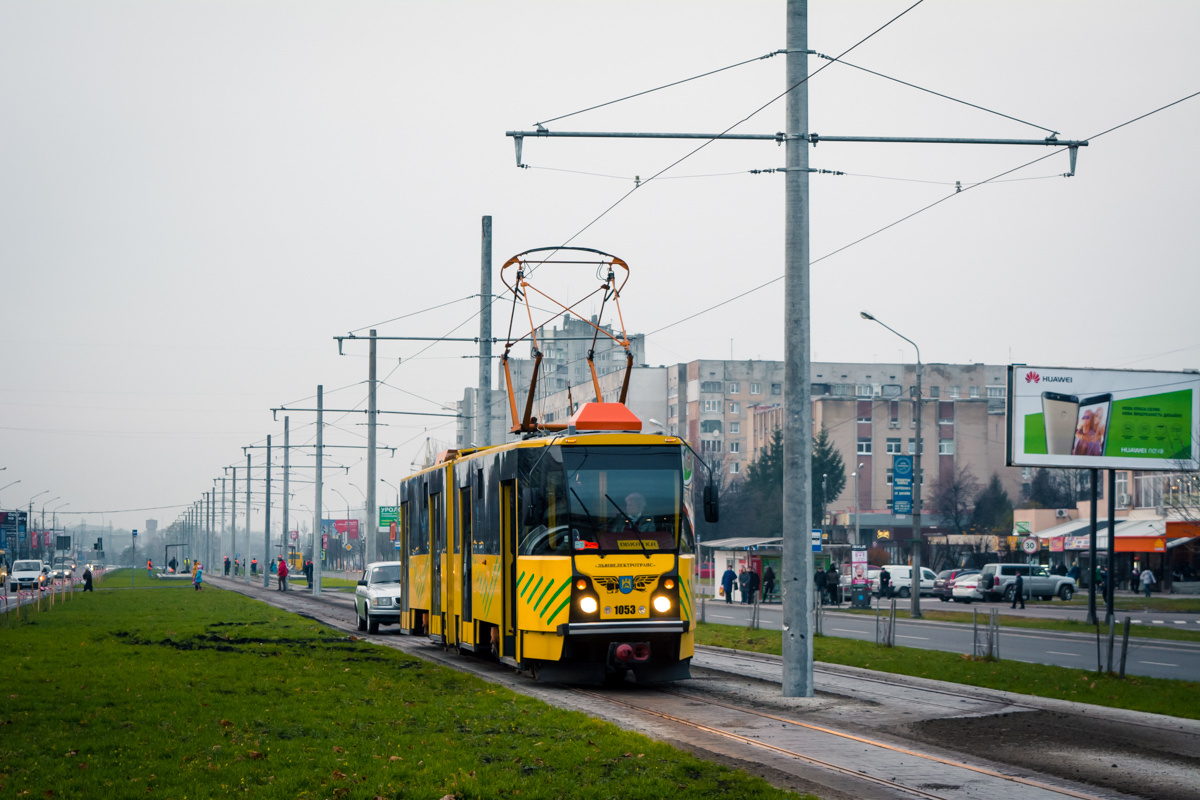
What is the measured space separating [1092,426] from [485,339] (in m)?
19.0

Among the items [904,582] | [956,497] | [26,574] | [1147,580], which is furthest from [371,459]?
[956,497]

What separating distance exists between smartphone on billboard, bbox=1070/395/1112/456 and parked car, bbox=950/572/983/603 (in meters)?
18.2

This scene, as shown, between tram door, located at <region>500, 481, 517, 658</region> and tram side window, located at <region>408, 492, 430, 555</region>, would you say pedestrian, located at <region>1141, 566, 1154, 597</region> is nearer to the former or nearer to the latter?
tram side window, located at <region>408, 492, 430, 555</region>

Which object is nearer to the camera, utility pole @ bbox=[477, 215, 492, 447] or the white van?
utility pole @ bbox=[477, 215, 492, 447]

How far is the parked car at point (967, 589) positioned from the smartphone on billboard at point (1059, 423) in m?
18.3

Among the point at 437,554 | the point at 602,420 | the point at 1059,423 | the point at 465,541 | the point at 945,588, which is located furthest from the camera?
the point at 945,588

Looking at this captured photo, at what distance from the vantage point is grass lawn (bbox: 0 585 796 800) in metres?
9.38

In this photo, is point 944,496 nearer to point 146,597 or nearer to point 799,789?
point 146,597

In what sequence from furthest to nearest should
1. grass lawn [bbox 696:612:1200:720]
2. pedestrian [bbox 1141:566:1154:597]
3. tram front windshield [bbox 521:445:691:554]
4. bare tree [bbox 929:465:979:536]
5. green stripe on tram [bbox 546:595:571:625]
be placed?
bare tree [bbox 929:465:979:536]
pedestrian [bbox 1141:566:1154:597]
tram front windshield [bbox 521:445:691:554]
green stripe on tram [bbox 546:595:571:625]
grass lawn [bbox 696:612:1200:720]

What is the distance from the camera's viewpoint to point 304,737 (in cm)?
1181

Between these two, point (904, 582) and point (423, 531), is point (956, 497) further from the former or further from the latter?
point (423, 531)

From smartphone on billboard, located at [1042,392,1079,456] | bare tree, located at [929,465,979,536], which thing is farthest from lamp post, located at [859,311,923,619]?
bare tree, located at [929,465,979,536]

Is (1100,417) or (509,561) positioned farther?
(1100,417)

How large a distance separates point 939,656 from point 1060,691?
5.79m
